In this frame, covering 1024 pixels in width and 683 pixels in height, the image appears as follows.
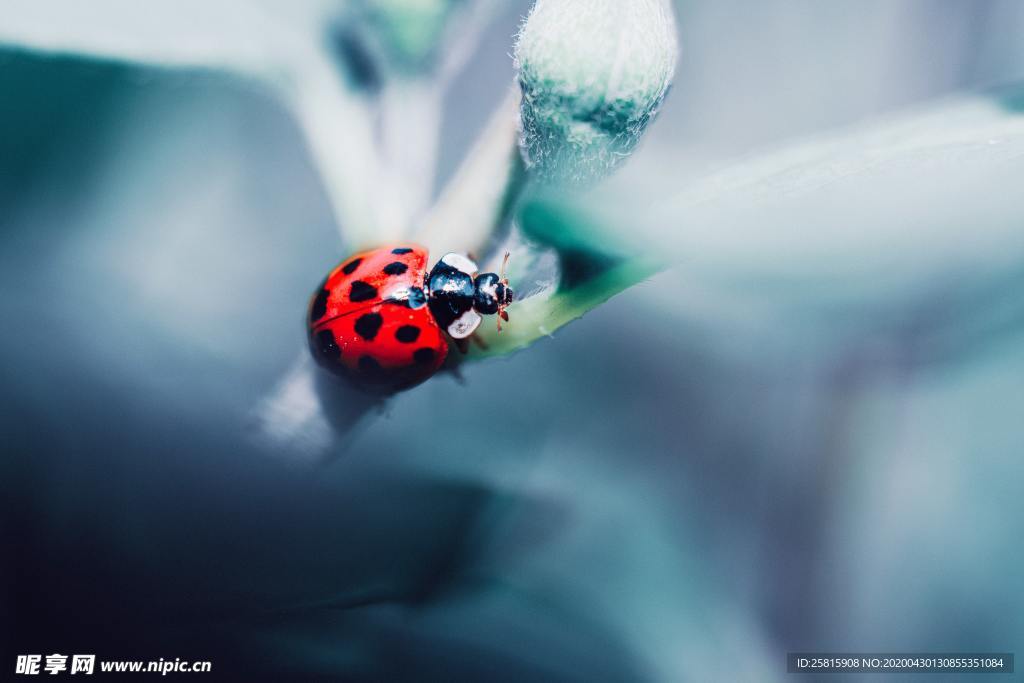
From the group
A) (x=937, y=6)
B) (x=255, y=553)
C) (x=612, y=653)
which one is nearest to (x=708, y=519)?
(x=612, y=653)

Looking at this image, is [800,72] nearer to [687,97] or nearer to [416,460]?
[687,97]

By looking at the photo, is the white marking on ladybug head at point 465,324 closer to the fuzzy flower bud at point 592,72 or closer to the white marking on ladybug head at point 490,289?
the white marking on ladybug head at point 490,289

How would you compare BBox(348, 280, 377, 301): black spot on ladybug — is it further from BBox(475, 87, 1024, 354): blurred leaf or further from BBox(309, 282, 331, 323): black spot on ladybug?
BBox(475, 87, 1024, 354): blurred leaf

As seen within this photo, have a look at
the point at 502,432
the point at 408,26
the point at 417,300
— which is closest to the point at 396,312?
the point at 417,300

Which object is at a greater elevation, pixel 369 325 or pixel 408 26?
A: pixel 408 26

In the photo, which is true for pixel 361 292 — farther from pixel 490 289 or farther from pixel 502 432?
pixel 502 432

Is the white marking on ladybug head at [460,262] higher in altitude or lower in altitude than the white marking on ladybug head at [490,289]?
higher

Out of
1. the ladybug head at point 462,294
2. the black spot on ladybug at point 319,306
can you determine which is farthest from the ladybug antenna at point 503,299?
the black spot on ladybug at point 319,306
